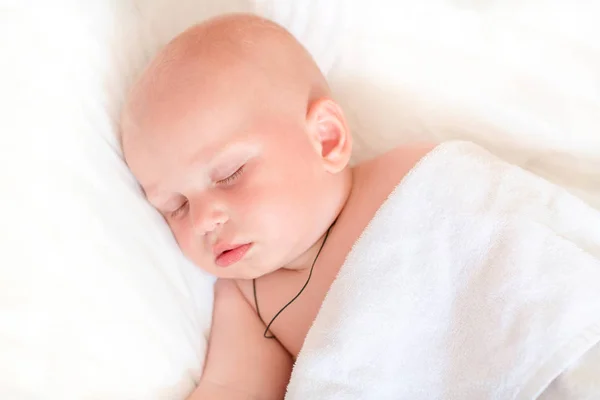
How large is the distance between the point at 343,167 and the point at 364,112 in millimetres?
228

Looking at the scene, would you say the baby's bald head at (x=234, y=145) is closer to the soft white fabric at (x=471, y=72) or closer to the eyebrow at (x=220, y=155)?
the eyebrow at (x=220, y=155)

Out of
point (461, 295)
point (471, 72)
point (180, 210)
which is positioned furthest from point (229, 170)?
point (471, 72)

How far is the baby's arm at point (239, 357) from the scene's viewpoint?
3.48 feet

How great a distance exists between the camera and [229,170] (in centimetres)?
100

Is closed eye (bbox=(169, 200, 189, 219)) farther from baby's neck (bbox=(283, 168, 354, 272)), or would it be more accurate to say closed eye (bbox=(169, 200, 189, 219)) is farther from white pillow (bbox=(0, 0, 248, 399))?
baby's neck (bbox=(283, 168, 354, 272))

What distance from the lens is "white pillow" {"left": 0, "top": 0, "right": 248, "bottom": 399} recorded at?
0.84m

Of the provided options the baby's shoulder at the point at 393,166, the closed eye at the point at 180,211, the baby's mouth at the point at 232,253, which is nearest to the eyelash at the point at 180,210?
the closed eye at the point at 180,211

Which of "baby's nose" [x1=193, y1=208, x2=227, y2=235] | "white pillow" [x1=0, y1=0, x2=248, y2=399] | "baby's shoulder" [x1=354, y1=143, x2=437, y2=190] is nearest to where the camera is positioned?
"white pillow" [x1=0, y1=0, x2=248, y2=399]

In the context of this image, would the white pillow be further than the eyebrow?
No

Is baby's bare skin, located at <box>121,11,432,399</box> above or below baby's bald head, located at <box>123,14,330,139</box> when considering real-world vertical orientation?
below

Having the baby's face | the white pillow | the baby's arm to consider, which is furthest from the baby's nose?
the baby's arm

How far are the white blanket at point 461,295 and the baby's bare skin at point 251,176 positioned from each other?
87 millimetres

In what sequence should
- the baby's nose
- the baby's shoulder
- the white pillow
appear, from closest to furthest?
the white pillow < the baby's nose < the baby's shoulder

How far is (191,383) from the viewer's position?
104 cm
